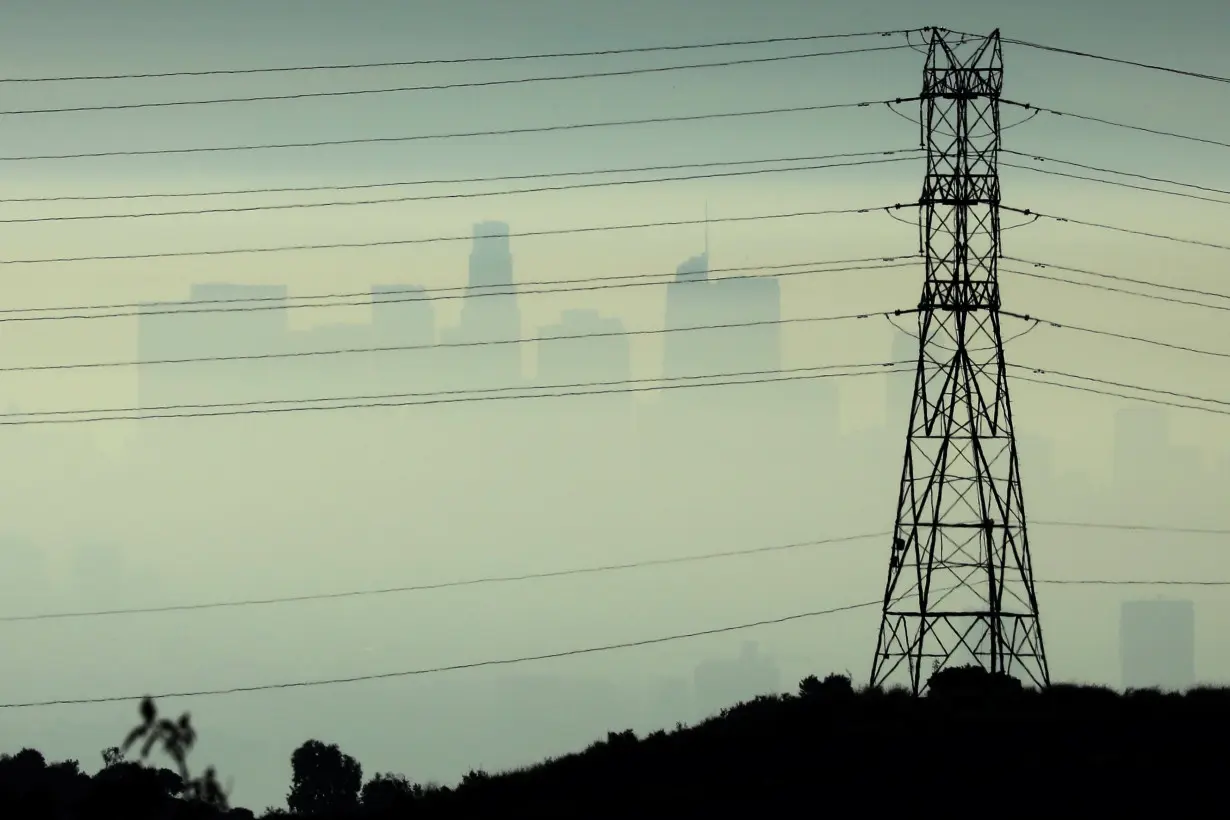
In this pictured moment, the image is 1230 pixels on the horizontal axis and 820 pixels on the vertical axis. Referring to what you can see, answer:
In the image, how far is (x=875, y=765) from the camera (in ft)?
235

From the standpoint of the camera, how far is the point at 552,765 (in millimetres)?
82500

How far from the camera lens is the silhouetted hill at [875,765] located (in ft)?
219

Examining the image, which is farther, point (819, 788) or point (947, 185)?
point (947, 185)

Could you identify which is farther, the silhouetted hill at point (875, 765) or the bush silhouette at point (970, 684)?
the bush silhouette at point (970, 684)

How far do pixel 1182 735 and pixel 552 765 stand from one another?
77.0 feet

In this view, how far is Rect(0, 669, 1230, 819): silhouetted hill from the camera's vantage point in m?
66.8

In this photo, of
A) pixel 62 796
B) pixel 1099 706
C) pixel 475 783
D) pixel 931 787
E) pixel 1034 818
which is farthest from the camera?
pixel 62 796

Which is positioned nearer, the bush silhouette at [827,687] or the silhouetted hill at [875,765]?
the silhouetted hill at [875,765]

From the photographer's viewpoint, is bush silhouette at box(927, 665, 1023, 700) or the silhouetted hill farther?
bush silhouette at box(927, 665, 1023, 700)

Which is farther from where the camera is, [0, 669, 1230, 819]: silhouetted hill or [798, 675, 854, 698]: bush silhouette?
[798, 675, 854, 698]: bush silhouette

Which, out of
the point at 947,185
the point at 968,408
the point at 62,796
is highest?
the point at 947,185

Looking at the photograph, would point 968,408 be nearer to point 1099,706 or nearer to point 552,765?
point 1099,706

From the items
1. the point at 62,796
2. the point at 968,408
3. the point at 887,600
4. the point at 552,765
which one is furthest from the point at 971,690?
the point at 62,796

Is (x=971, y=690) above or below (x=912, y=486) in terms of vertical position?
below
